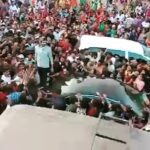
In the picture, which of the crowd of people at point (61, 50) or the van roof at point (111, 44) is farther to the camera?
the van roof at point (111, 44)

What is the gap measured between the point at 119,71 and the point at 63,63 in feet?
4.17

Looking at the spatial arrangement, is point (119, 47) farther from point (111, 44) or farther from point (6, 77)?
point (6, 77)

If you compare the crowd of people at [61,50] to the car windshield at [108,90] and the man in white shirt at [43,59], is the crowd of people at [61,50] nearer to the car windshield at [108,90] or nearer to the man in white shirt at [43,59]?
the man in white shirt at [43,59]

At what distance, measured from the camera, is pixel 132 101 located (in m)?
7.70

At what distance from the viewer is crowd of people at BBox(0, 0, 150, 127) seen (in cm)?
827

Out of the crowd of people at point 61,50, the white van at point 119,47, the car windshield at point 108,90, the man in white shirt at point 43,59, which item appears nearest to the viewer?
the car windshield at point 108,90

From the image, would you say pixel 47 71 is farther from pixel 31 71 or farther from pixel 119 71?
pixel 119 71

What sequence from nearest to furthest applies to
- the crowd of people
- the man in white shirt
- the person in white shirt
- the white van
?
the crowd of people, the person in white shirt, the man in white shirt, the white van

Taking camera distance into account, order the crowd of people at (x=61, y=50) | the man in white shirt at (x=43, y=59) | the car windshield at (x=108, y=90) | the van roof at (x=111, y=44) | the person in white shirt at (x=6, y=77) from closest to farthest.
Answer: the car windshield at (x=108, y=90) < the crowd of people at (x=61, y=50) < the person in white shirt at (x=6, y=77) < the man in white shirt at (x=43, y=59) < the van roof at (x=111, y=44)

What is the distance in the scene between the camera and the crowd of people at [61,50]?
827 centimetres

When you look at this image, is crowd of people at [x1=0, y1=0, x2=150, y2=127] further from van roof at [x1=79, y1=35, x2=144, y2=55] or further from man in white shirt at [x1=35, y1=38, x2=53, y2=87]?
van roof at [x1=79, y1=35, x2=144, y2=55]

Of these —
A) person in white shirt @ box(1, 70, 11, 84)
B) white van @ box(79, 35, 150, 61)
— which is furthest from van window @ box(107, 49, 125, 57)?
A: person in white shirt @ box(1, 70, 11, 84)

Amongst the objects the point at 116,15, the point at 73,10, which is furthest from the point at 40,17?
the point at 116,15

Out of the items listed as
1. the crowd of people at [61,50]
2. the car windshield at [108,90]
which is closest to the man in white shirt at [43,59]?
the crowd of people at [61,50]
